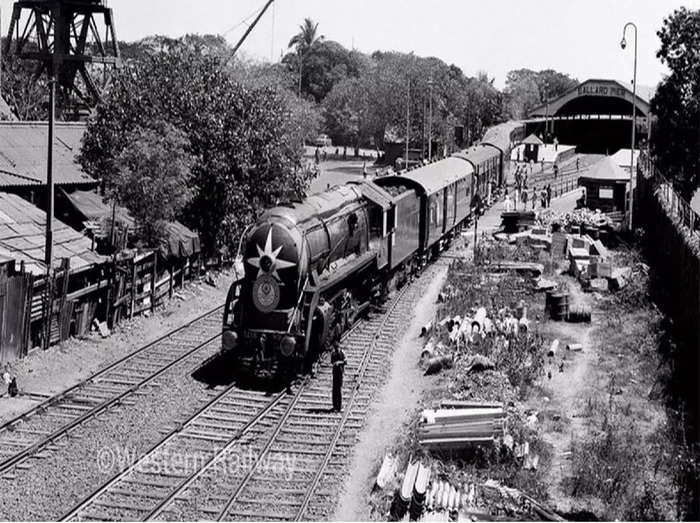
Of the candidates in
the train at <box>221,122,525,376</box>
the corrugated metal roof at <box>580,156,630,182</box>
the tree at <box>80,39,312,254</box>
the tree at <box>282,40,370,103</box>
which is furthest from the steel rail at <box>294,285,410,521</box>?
the tree at <box>282,40,370,103</box>

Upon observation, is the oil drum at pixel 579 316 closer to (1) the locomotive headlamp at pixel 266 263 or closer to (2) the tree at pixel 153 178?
(1) the locomotive headlamp at pixel 266 263

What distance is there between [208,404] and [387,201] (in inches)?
408

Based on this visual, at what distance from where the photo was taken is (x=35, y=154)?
35.3 m

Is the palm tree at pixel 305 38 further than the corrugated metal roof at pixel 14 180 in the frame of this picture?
Yes

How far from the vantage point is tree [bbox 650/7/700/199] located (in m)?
36.5

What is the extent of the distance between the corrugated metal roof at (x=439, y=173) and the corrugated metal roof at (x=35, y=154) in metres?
13.0

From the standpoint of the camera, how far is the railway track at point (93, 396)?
1650 cm

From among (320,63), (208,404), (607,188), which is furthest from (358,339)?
(320,63)

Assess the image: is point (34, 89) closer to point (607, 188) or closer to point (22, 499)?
point (607, 188)

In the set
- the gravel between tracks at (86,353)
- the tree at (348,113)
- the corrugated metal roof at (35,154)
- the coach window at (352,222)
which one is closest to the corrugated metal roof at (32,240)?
the gravel between tracks at (86,353)

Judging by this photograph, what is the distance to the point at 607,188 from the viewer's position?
4581 centimetres

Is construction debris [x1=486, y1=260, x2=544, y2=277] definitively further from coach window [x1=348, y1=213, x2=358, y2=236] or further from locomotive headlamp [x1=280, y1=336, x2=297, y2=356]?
locomotive headlamp [x1=280, y1=336, x2=297, y2=356]

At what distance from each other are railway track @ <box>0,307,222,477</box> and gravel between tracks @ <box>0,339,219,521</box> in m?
0.25
